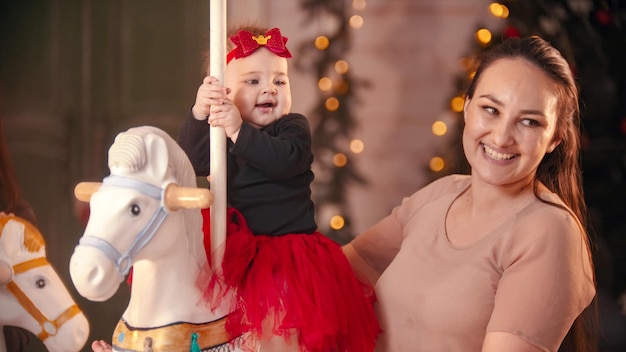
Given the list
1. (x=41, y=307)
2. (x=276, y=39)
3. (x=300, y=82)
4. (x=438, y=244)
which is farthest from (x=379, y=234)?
(x=300, y=82)

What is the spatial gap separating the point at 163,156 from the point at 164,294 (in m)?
0.26

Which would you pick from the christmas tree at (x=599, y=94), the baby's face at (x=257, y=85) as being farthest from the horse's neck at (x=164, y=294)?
the christmas tree at (x=599, y=94)

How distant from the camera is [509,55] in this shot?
156 centimetres

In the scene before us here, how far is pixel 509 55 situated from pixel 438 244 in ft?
1.53

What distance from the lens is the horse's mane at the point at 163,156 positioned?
1187 millimetres

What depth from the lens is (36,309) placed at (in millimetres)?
1655

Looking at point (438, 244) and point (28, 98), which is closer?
point (438, 244)

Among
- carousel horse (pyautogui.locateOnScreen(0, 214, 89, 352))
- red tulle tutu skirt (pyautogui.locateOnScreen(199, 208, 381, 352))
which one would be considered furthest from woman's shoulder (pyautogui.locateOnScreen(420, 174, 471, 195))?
carousel horse (pyautogui.locateOnScreen(0, 214, 89, 352))

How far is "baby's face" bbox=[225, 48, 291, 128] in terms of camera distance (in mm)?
1479

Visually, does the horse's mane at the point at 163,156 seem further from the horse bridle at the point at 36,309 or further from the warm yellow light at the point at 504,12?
the warm yellow light at the point at 504,12

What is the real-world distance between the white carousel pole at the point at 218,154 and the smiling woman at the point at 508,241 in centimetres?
51

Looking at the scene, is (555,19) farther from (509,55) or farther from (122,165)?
(122,165)

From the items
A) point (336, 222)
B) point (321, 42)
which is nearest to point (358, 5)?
point (321, 42)

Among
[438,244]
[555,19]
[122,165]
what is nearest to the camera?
[122,165]
